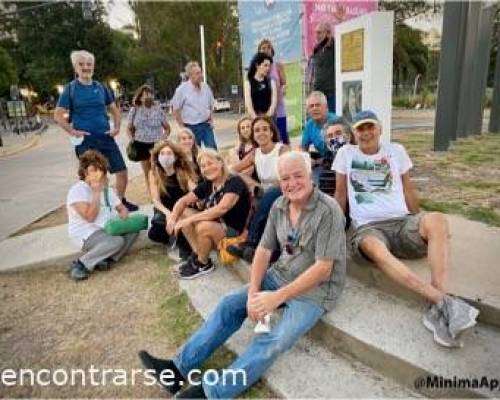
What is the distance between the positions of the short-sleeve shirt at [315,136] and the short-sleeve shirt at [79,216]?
206 centimetres

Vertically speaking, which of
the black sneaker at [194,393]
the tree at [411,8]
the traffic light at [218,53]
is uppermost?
the tree at [411,8]

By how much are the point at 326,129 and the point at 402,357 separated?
6.61 ft

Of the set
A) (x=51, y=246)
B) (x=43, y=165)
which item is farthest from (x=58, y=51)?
(x=51, y=246)

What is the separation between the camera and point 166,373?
9.13 feet

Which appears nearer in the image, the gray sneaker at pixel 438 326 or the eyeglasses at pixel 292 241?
the gray sneaker at pixel 438 326

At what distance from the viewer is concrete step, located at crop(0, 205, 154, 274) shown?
485 centimetres

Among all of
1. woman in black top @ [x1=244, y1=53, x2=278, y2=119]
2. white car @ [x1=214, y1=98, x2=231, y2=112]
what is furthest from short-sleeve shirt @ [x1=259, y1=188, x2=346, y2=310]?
white car @ [x1=214, y1=98, x2=231, y2=112]

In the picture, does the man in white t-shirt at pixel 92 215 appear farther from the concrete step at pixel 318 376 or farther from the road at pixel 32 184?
the concrete step at pixel 318 376

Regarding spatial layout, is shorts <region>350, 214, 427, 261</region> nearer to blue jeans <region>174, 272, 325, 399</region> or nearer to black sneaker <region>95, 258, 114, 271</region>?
blue jeans <region>174, 272, 325, 399</region>

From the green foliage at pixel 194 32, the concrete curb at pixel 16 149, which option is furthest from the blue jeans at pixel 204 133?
the green foliage at pixel 194 32

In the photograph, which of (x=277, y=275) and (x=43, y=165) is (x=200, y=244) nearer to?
(x=277, y=275)

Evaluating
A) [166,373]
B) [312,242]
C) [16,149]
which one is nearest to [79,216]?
[166,373]

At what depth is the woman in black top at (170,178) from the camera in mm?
4441

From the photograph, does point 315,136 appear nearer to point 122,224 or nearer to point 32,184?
point 122,224
